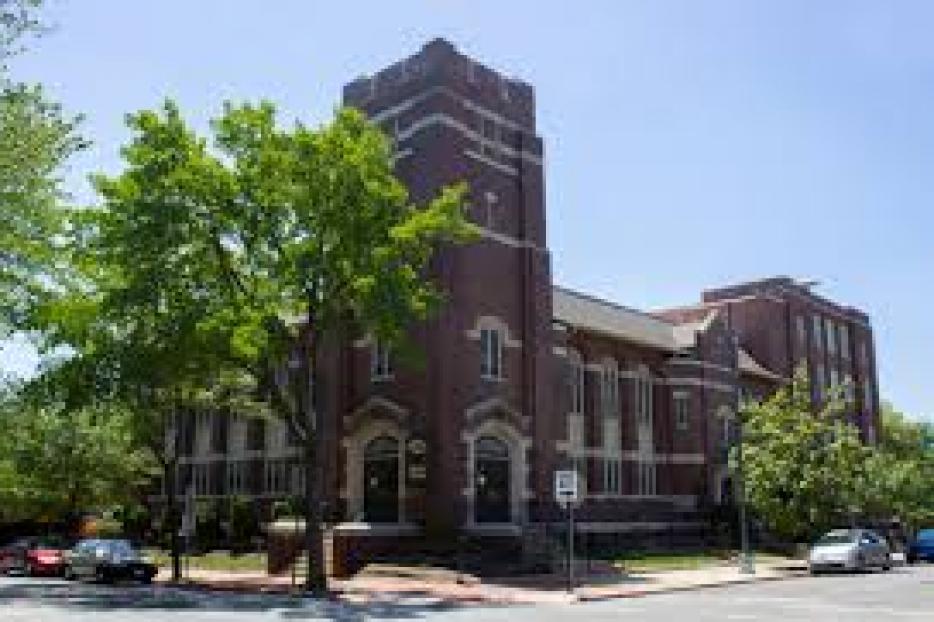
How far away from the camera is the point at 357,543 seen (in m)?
35.3

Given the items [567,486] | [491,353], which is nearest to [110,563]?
[491,353]

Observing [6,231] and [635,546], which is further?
[635,546]

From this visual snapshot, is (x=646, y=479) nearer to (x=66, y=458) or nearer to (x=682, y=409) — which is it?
(x=682, y=409)

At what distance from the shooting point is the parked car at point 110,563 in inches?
1362

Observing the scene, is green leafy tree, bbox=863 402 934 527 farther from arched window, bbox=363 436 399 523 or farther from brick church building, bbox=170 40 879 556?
arched window, bbox=363 436 399 523

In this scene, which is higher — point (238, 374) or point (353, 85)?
point (353, 85)

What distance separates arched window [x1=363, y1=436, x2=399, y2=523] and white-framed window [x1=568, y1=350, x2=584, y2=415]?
1091cm

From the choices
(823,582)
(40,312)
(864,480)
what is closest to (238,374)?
(40,312)

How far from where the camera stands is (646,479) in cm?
5169

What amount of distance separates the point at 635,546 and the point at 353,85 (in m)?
20.9

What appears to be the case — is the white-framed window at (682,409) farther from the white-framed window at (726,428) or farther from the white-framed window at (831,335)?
the white-framed window at (831,335)

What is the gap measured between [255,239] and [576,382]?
67.4 feet

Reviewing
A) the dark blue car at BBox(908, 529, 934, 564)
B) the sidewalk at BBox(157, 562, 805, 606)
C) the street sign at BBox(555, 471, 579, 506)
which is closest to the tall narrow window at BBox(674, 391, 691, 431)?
the dark blue car at BBox(908, 529, 934, 564)

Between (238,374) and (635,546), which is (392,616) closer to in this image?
(238,374)
